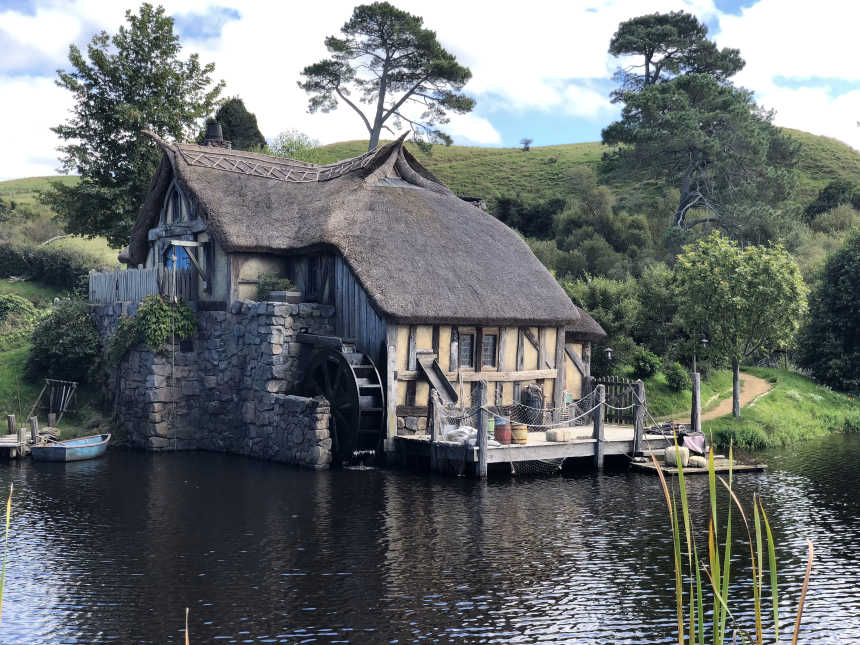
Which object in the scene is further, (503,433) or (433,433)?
(503,433)

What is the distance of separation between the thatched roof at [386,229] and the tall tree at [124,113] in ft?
28.3

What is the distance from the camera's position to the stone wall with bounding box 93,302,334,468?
26312 mm

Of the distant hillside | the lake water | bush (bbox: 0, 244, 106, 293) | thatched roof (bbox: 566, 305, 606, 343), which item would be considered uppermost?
the distant hillside

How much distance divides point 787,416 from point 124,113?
99.4ft

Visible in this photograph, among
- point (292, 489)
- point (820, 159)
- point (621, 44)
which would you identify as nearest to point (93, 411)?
point (292, 489)

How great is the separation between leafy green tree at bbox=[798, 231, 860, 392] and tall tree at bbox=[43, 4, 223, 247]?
3018cm

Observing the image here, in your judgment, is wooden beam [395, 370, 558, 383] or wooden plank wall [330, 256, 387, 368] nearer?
wooden beam [395, 370, 558, 383]

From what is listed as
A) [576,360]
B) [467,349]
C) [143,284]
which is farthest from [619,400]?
[143,284]

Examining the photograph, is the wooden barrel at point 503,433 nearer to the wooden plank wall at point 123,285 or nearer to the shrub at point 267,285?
the shrub at point 267,285

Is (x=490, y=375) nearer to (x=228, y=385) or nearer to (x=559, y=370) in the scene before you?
(x=559, y=370)

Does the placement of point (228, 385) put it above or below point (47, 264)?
below

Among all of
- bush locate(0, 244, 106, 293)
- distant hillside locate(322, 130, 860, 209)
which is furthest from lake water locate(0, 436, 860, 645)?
distant hillside locate(322, 130, 860, 209)

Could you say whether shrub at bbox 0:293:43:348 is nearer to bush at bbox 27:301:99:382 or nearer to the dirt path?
bush at bbox 27:301:99:382

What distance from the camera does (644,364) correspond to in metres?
35.6
